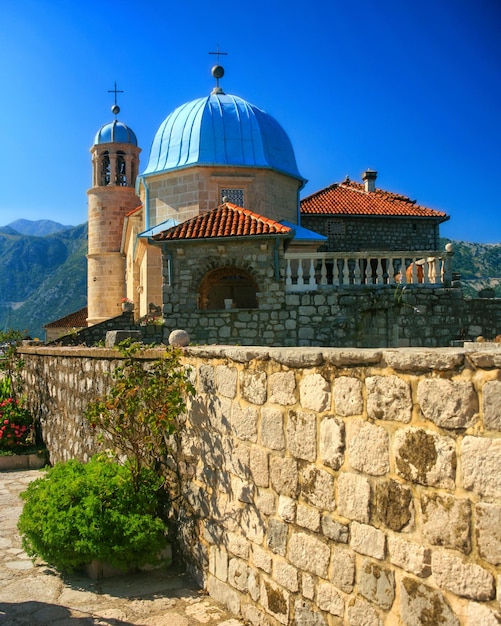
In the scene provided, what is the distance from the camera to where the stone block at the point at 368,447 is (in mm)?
2936

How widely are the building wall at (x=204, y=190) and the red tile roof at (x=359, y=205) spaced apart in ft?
18.9

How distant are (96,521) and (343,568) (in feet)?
7.13

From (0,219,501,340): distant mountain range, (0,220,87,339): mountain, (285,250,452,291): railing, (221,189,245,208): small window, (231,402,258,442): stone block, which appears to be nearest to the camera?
(231,402,258,442): stone block

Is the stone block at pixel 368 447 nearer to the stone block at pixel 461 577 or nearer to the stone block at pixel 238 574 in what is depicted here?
the stone block at pixel 461 577

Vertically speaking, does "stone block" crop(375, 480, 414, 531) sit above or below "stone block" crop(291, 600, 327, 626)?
above

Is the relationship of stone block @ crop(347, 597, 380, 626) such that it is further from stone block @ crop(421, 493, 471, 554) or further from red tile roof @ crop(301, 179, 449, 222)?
red tile roof @ crop(301, 179, 449, 222)

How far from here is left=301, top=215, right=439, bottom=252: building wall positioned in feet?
84.0

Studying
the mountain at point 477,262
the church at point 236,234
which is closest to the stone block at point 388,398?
the church at point 236,234

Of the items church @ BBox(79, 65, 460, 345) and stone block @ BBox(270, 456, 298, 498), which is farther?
church @ BBox(79, 65, 460, 345)

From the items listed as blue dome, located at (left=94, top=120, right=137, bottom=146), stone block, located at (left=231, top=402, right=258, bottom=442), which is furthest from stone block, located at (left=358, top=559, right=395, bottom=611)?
blue dome, located at (left=94, top=120, right=137, bottom=146)

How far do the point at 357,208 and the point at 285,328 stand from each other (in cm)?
1287

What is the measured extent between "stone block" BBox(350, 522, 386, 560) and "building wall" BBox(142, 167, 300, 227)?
1663cm

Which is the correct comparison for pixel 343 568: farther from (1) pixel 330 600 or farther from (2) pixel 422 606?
(2) pixel 422 606

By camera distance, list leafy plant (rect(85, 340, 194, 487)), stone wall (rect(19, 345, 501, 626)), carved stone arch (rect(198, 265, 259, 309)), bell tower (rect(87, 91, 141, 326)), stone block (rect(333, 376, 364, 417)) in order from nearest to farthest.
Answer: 1. stone wall (rect(19, 345, 501, 626))
2. stone block (rect(333, 376, 364, 417))
3. leafy plant (rect(85, 340, 194, 487))
4. carved stone arch (rect(198, 265, 259, 309))
5. bell tower (rect(87, 91, 141, 326))
